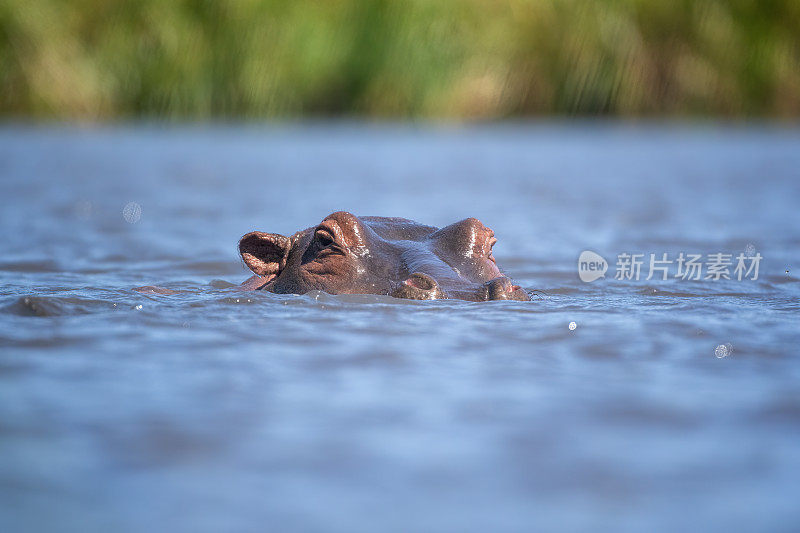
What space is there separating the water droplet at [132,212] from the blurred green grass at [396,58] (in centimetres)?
755

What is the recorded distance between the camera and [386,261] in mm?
5469

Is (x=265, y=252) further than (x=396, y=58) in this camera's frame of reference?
No

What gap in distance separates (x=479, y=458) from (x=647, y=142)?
1916 cm

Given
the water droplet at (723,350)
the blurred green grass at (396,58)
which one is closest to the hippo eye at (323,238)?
the water droplet at (723,350)

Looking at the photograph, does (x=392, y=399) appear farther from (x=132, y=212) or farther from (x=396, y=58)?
(x=396, y=58)

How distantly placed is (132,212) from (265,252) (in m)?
5.30

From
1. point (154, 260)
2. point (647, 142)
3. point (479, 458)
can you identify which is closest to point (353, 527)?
point (479, 458)

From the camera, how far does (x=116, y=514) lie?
262cm

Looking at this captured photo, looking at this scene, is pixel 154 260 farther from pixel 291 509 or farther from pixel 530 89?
pixel 530 89

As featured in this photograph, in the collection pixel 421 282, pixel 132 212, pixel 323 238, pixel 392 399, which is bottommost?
pixel 392 399

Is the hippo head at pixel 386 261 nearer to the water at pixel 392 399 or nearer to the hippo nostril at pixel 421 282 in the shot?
the hippo nostril at pixel 421 282

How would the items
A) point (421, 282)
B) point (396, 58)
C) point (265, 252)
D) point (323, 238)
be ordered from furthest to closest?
point (396, 58) < point (265, 252) < point (323, 238) < point (421, 282)

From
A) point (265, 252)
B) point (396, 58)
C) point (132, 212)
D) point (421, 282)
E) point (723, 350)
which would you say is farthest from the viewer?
point (396, 58)

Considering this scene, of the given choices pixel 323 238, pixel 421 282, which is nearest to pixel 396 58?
pixel 323 238
